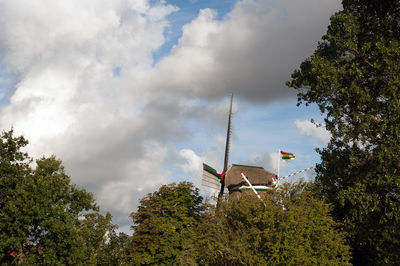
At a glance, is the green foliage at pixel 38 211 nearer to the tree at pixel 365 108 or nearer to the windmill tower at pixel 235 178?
the windmill tower at pixel 235 178

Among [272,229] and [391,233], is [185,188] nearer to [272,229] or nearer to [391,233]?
[272,229]

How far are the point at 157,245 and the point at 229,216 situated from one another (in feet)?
76.4

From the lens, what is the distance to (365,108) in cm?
3019

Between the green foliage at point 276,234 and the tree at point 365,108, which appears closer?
the tree at point 365,108

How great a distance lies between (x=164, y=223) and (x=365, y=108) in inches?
1367

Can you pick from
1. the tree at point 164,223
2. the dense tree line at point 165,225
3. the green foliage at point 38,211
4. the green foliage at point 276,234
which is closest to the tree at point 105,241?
the dense tree line at point 165,225

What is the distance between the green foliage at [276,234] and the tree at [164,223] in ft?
65.6

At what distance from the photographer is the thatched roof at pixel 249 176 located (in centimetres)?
5800

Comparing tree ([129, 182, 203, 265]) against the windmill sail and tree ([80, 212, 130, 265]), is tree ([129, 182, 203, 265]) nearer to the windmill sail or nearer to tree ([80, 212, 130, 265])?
the windmill sail

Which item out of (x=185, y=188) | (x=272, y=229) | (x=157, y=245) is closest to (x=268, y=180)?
(x=185, y=188)

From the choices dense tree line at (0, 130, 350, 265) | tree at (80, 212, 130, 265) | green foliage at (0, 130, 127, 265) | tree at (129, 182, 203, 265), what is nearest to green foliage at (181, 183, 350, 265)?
dense tree line at (0, 130, 350, 265)

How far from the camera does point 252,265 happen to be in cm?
3016

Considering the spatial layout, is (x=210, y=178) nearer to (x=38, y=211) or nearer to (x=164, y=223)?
(x=164, y=223)

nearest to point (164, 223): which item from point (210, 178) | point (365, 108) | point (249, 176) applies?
point (210, 178)
